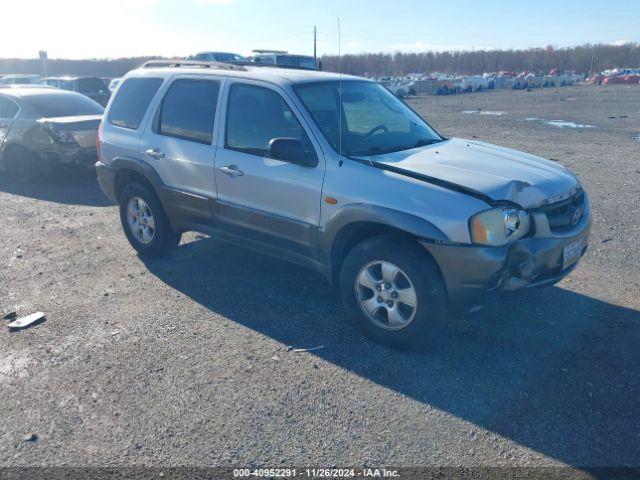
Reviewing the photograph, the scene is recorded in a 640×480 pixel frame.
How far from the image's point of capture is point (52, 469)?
10.4ft

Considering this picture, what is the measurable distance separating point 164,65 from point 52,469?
177 inches

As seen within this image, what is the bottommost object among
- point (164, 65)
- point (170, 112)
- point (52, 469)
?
point (52, 469)

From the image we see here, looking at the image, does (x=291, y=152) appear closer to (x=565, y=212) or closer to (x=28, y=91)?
(x=565, y=212)

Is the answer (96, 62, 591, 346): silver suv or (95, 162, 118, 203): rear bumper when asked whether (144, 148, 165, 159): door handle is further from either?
(95, 162, 118, 203): rear bumper

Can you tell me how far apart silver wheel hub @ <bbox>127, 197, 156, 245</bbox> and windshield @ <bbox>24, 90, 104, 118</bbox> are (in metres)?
5.05

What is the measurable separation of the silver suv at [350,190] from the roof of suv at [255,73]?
2 centimetres

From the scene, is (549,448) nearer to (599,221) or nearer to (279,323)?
(279,323)

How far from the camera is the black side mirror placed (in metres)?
4.50

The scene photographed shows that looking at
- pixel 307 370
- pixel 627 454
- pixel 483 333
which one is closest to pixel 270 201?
pixel 307 370

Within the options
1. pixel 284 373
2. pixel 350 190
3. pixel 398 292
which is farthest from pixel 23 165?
pixel 398 292

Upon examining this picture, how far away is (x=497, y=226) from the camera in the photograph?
154 inches

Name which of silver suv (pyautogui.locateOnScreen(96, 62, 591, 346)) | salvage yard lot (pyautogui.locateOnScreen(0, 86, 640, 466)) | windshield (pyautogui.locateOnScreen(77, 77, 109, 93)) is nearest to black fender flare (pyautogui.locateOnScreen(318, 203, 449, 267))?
silver suv (pyautogui.locateOnScreen(96, 62, 591, 346))

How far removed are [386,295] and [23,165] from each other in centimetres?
853

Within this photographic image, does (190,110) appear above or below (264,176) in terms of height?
above
